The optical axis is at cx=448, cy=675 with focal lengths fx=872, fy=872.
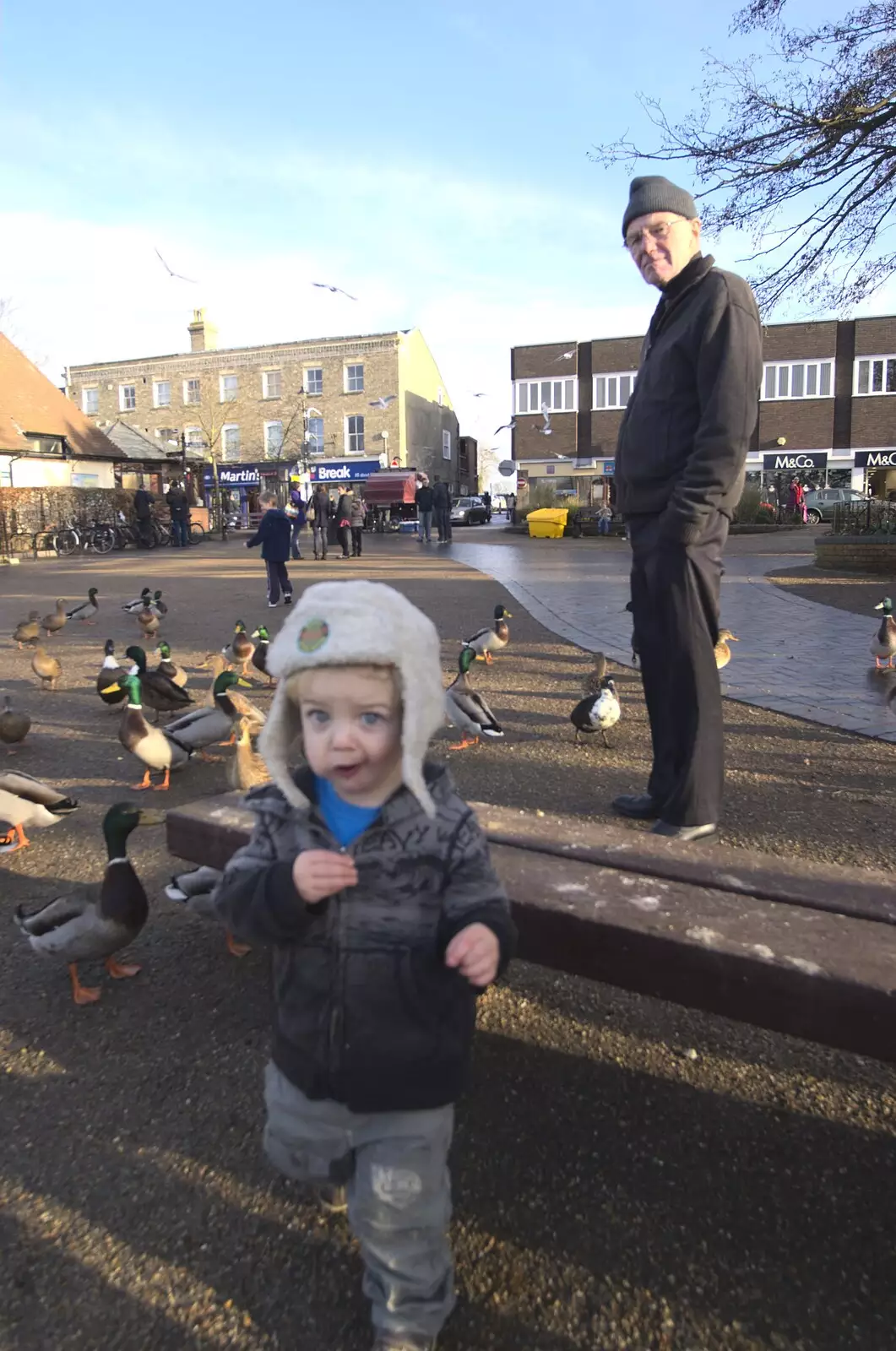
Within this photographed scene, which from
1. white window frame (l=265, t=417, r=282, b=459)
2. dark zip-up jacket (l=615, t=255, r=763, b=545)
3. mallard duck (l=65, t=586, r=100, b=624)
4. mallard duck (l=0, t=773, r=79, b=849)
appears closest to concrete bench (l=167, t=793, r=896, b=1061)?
dark zip-up jacket (l=615, t=255, r=763, b=545)

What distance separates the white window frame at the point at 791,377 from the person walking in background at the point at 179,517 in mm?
33432

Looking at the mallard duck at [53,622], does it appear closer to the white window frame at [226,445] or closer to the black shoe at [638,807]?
the black shoe at [638,807]

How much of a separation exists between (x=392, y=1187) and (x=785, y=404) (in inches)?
2091

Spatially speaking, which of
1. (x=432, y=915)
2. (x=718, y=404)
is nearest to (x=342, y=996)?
(x=432, y=915)

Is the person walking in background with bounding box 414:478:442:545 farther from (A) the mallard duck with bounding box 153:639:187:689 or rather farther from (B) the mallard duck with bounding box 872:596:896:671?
(B) the mallard duck with bounding box 872:596:896:671

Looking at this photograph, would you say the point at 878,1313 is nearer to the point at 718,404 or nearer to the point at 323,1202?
the point at 323,1202

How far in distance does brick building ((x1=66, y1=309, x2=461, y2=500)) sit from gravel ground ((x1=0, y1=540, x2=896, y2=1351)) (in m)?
51.3

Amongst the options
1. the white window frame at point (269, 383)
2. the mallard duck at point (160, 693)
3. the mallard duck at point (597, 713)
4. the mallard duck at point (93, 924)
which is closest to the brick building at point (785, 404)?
the white window frame at point (269, 383)

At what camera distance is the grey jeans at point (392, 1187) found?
1.58 m

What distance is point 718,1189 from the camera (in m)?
1.98

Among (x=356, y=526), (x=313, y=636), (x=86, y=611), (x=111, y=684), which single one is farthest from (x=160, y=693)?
(x=356, y=526)

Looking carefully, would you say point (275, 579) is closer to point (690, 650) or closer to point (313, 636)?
point (690, 650)

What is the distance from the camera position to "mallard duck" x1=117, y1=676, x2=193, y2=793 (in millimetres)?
4914

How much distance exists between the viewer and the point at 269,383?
55531 millimetres
